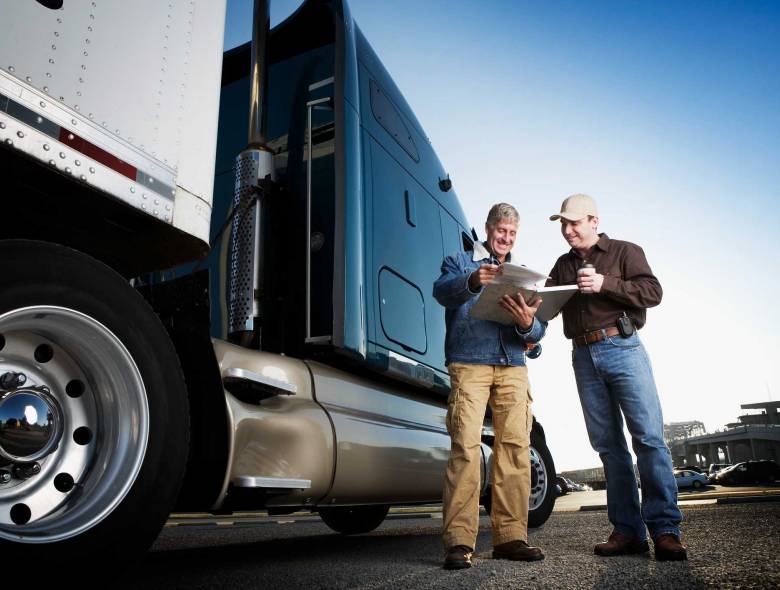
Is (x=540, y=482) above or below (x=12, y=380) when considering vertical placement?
below

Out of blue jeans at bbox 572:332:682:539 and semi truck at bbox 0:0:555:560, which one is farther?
blue jeans at bbox 572:332:682:539

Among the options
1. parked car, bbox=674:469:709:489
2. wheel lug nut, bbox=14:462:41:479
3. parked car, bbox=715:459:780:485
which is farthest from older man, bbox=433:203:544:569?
parked car, bbox=715:459:780:485

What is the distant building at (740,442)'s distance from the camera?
54.9 m

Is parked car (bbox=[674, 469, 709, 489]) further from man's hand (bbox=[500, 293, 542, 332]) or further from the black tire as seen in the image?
man's hand (bbox=[500, 293, 542, 332])

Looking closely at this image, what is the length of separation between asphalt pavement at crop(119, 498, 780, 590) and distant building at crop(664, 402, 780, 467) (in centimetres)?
5417

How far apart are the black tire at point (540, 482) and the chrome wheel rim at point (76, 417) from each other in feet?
11.3

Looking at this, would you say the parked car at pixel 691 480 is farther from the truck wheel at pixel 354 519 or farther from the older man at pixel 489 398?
the older man at pixel 489 398

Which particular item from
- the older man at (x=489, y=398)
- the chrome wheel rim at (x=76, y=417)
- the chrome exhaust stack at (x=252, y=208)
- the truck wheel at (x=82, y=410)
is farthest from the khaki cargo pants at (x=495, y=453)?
the chrome wheel rim at (x=76, y=417)

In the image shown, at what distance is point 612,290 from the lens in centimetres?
302

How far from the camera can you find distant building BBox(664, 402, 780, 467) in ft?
180

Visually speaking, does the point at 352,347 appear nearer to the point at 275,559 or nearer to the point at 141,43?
the point at 275,559

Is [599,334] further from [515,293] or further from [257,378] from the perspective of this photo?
[257,378]

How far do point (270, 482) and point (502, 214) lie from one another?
70.6 inches

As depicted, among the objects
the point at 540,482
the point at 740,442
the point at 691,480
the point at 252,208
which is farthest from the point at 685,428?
the point at 252,208
